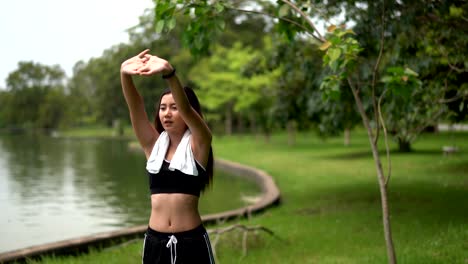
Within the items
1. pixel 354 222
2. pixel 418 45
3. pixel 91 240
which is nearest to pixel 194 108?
pixel 91 240

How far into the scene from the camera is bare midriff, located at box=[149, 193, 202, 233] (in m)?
2.92

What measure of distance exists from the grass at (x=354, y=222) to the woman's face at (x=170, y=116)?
3.50 m

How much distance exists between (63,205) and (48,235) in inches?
126

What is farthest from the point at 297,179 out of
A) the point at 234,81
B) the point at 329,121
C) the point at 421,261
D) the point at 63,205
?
the point at 234,81

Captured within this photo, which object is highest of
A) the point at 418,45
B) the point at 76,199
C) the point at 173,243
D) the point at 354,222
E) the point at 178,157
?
the point at 418,45

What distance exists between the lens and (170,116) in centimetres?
298

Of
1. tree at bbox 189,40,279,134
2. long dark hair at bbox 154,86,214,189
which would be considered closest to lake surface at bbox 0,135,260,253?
long dark hair at bbox 154,86,214,189

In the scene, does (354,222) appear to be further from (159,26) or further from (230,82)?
(230,82)

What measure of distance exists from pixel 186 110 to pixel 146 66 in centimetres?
29

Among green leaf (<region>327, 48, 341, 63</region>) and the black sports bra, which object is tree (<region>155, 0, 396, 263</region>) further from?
the black sports bra

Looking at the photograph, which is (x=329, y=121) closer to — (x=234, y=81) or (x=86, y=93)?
(x=234, y=81)

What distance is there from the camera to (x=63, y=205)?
1267cm

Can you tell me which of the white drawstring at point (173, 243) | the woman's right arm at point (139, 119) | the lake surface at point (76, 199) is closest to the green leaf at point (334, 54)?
the woman's right arm at point (139, 119)

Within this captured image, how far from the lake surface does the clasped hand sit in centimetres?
679
